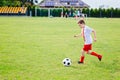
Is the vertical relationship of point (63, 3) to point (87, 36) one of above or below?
below

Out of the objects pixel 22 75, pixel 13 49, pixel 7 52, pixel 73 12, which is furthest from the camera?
pixel 73 12

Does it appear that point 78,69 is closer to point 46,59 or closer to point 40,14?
point 46,59

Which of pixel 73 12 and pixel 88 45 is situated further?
pixel 73 12

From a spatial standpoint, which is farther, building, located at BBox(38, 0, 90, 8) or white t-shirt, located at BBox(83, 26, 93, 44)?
building, located at BBox(38, 0, 90, 8)

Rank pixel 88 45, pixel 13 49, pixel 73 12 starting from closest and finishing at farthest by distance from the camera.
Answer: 1. pixel 88 45
2. pixel 13 49
3. pixel 73 12

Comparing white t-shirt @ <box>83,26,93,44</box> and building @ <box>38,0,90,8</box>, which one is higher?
white t-shirt @ <box>83,26,93,44</box>

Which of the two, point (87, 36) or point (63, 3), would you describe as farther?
point (63, 3)

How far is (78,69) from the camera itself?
12312 millimetres

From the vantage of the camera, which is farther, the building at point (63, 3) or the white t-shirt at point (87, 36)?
the building at point (63, 3)

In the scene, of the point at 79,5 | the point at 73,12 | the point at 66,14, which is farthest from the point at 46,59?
the point at 79,5

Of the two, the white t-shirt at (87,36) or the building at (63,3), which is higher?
the white t-shirt at (87,36)

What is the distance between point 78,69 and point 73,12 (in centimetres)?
8231

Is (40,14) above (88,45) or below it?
below

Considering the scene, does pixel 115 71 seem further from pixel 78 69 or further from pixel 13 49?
pixel 13 49
